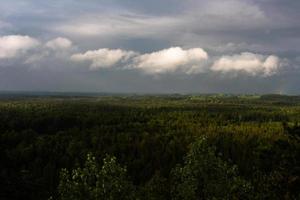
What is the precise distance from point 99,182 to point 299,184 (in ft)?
55.8

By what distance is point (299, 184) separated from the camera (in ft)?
104

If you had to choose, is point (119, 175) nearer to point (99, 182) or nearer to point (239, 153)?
point (99, 182)

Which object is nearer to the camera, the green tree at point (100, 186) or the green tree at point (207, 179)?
the green tree at point (100, 186)

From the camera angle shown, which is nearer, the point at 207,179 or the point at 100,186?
the point at 100,186

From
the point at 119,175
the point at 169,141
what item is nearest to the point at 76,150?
the point at 169,141

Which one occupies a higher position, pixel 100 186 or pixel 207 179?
pixel 207 179

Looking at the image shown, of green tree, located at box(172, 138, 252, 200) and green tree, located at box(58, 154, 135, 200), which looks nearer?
green tree, located at box(58, 154, 135, 200)

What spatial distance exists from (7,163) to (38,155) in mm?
137869

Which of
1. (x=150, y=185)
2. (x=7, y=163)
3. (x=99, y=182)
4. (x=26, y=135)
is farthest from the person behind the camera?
(x=26, y=135)

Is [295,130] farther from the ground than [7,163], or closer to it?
farther from the ground

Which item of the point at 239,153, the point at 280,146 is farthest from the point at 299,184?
the point at 239,153

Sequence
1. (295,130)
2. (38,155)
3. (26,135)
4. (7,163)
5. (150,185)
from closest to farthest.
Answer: (7,163) → (295,130) → (150,185) → (38,155) → (26,135)

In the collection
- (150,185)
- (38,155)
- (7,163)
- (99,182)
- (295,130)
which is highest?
(295,130)

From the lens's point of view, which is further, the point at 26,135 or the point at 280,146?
the point at 26,135
